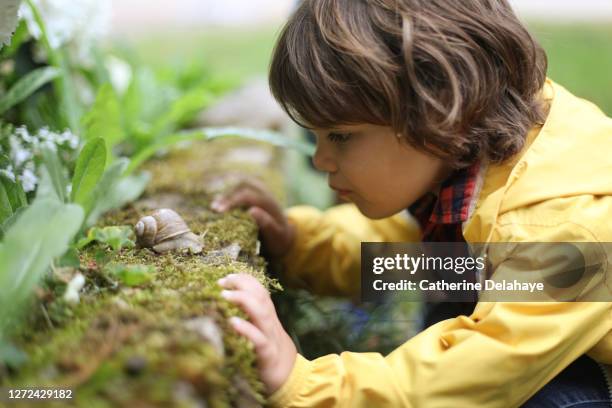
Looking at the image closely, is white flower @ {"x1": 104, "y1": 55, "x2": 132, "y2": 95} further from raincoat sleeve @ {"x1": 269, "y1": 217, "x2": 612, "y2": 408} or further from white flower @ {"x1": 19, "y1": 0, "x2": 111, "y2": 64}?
raincoat sleeve @ {"x1": 269, "y1": 217, "x2": 612, "y2": 408}

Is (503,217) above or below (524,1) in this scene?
above

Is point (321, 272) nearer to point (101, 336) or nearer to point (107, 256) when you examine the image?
point (107, 256)

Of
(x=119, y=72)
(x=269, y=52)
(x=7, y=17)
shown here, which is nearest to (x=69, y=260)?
(x=7, y=17)

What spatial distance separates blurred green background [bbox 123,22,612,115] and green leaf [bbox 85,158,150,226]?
2260mm

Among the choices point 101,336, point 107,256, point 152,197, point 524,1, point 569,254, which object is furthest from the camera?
point 524,1

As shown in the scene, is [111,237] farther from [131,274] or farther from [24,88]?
[24,88]

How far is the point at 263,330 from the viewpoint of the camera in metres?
0.99

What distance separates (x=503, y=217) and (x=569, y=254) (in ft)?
0.43

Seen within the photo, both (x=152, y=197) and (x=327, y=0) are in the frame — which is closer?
(x=327, y=0)

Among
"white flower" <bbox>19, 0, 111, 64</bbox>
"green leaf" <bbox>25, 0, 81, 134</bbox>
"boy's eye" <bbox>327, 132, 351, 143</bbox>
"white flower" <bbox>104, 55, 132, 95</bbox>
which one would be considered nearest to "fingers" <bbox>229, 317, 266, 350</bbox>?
"boy's eye" <bbox>327, 132, 351, 143</bbox>

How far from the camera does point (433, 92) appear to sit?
1.23 metres

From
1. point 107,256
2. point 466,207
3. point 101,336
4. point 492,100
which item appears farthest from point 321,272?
point 101,336

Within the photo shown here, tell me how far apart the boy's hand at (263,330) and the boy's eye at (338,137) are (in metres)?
0.42

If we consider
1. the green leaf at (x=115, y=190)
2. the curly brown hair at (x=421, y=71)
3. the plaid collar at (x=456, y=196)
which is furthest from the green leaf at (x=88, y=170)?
the plaid collar at (x=456, y=196)
